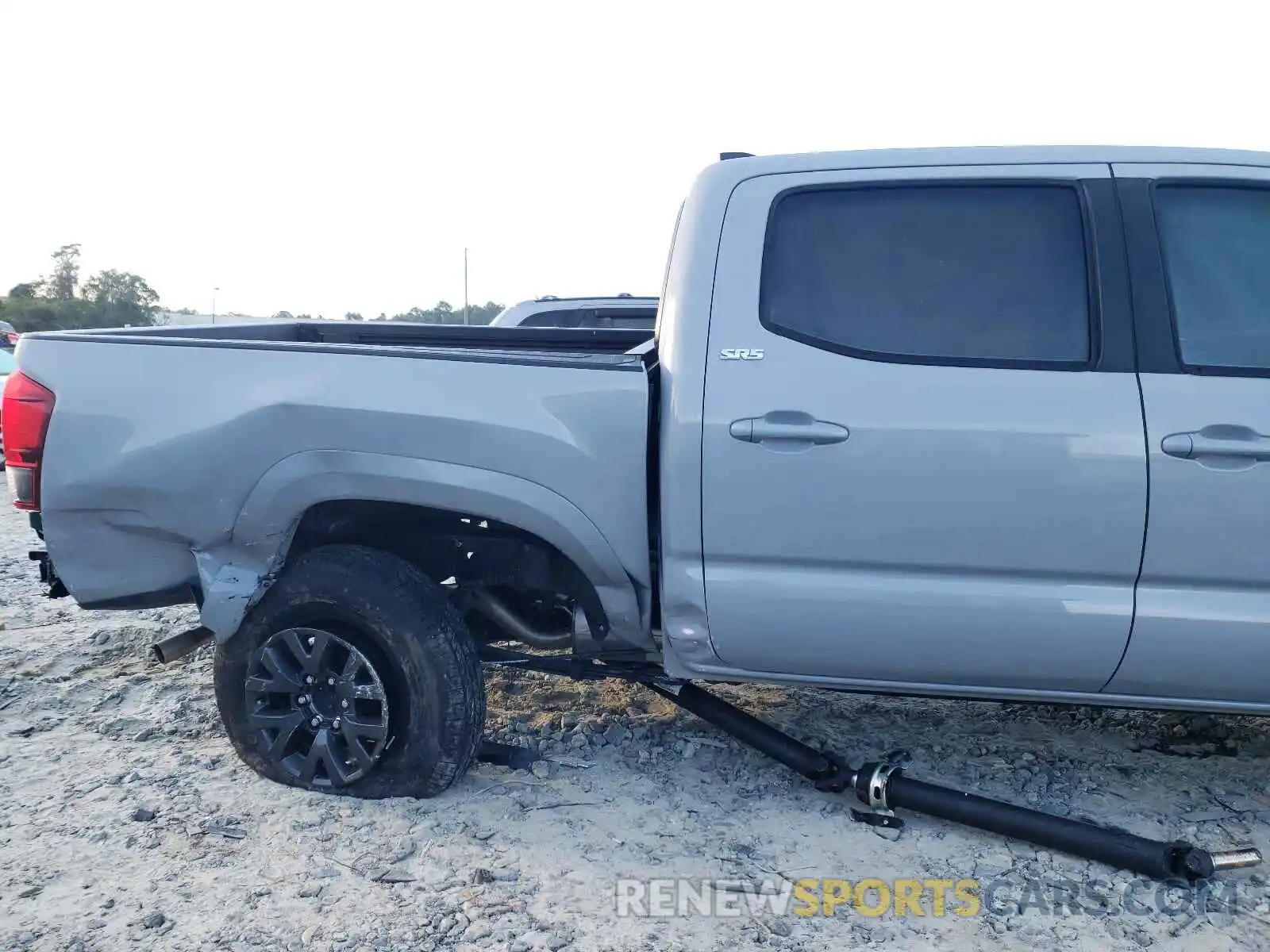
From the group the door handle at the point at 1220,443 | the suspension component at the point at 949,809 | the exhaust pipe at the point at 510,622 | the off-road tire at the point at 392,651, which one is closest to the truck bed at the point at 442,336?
the exhaust pipe at the point at 510,622

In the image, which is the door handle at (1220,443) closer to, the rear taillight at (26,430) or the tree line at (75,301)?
the rear taillight at (26,430)

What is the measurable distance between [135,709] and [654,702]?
2071 mm

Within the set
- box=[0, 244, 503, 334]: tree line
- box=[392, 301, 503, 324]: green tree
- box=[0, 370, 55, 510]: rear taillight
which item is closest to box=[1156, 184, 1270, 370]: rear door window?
box=[0, 370, 55, 510]: rear taillight

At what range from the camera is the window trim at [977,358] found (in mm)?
2936

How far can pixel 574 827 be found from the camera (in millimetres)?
3322

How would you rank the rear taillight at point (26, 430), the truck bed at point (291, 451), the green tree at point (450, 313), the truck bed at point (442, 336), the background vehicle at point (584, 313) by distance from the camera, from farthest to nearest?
1. the green tree at point (450, 313)
2. the background vehicle at point (584, 313)
3. the truck bed at point (442, 336)
4. the rear taillight at point (26, 430)
5. the truck bed at point (291, 451)

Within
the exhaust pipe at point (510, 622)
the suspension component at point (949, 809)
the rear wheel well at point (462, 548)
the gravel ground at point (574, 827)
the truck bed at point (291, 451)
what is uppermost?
the truck bed at point (291, 451)

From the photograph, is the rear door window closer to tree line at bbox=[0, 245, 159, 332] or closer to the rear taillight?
the rear taillight

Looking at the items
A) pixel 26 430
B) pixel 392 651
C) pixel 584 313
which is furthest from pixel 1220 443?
pixel 584 313

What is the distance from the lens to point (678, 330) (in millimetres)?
3137

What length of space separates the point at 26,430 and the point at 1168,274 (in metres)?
3.45

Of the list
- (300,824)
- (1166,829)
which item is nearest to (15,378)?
(300,824)

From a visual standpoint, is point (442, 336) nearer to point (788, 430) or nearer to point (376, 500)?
point (376, 500)

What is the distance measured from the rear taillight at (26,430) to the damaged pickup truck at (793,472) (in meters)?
0.01
